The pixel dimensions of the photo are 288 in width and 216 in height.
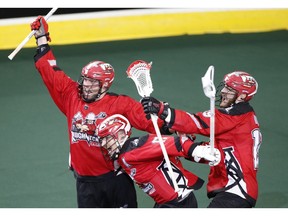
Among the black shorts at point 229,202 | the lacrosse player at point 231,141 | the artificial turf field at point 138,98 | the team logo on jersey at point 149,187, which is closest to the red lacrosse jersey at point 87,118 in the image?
the lacrosse player at point 231,141

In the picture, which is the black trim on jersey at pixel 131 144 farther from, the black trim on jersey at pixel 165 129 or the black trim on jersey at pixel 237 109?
the black trim on jersey at pixel 237 109

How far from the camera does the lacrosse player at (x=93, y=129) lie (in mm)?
4781

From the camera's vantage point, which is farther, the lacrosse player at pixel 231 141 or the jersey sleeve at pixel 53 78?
the jersey sleeve at pixel 53 78

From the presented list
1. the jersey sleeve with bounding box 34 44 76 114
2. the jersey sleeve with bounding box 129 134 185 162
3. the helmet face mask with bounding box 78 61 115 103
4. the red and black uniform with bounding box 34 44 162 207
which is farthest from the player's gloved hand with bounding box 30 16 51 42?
the jersey sleeve with bounding box 129 134 185 162

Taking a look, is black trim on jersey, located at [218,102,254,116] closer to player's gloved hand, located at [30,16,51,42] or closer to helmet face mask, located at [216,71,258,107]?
helmet face mask, located at [216,71,258,107]

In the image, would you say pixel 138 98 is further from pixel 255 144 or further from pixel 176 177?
pixel 176 177

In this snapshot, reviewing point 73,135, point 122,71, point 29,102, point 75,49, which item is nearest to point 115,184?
point 73,135

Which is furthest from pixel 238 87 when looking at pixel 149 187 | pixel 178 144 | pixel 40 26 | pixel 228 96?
pixel 40 26

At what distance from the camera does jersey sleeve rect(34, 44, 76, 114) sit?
5.00 m

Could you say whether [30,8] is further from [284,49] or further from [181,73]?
[284,49]

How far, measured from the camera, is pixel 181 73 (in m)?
7.96

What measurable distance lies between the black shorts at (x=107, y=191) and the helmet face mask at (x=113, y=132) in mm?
436

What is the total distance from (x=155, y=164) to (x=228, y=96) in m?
0.73

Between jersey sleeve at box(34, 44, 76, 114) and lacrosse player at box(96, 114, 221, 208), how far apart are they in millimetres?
629
